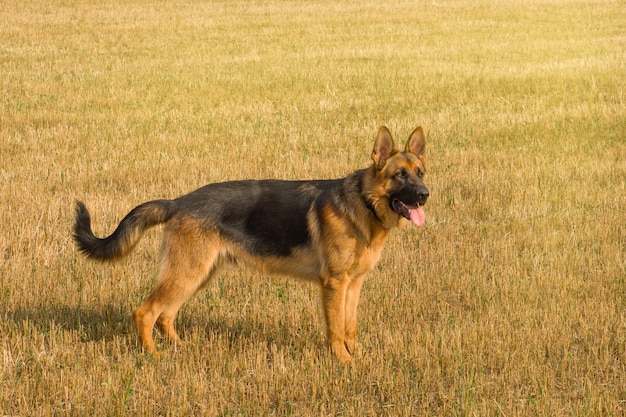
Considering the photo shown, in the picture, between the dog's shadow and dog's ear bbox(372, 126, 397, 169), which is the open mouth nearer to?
dog's ear bbox(372, 126, 397, 169)

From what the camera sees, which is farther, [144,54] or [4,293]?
[144,54]

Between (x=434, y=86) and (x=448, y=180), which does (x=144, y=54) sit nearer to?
(x=434, y=86)

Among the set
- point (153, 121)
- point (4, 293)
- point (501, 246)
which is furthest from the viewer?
point (153, 121)

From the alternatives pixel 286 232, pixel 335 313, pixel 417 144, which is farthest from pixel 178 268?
pixel 417 144

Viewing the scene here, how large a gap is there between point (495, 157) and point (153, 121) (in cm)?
615

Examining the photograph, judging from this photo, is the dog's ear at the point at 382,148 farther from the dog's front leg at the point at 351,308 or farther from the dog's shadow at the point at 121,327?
the dog's shadow at the point at 121,327

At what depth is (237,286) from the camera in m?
7.27

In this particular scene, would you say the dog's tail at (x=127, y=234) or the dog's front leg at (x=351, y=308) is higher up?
the dog's tail at (x=127, y=234)

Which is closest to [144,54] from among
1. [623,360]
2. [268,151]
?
[268,151]

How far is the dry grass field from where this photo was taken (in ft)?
17.7

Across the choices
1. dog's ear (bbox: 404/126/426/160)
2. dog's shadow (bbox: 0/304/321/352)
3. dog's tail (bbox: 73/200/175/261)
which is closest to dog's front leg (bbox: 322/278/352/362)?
dog's shadow (bbox: 0/304/321/352)

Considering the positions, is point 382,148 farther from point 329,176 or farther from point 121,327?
point 329,176

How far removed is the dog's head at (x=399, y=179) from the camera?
5504mm

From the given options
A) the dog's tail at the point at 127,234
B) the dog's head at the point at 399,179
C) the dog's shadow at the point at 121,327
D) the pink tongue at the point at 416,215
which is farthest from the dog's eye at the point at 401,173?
the dog's tail at the point at 127,234
